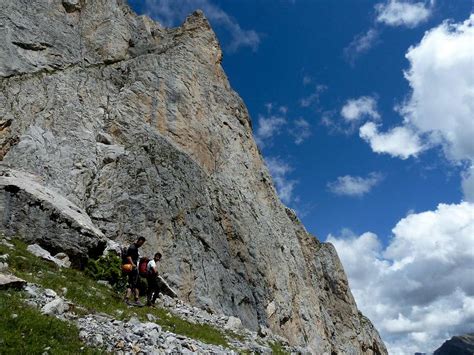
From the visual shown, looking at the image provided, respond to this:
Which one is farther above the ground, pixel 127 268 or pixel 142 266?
pixel 142 266

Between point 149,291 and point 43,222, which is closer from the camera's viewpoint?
point 149,291

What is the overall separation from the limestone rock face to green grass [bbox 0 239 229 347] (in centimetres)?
334

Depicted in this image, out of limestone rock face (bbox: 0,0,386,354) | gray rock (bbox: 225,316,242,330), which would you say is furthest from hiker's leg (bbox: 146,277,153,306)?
gray rock (bbox: 225,316,242,330)

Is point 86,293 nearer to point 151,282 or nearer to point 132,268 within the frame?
point 132,268

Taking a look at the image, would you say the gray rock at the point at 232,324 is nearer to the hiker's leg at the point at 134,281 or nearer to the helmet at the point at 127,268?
the hiker's leg at the point at 134,281

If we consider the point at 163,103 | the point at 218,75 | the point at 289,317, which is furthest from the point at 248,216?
the point at 218,75

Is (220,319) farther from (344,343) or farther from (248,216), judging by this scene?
(344,343)

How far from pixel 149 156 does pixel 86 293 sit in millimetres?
19659

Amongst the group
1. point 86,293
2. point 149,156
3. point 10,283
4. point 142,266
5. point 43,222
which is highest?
point 149,156

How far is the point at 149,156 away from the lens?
37219 mm

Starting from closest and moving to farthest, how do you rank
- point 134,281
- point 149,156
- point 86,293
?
point 86,293, point 134,281, point 149,156

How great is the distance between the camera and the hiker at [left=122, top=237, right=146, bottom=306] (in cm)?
2095

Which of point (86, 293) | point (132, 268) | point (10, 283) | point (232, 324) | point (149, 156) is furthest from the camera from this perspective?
point (149, 156)

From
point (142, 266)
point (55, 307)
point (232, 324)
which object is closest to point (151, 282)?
point (142, 266)
